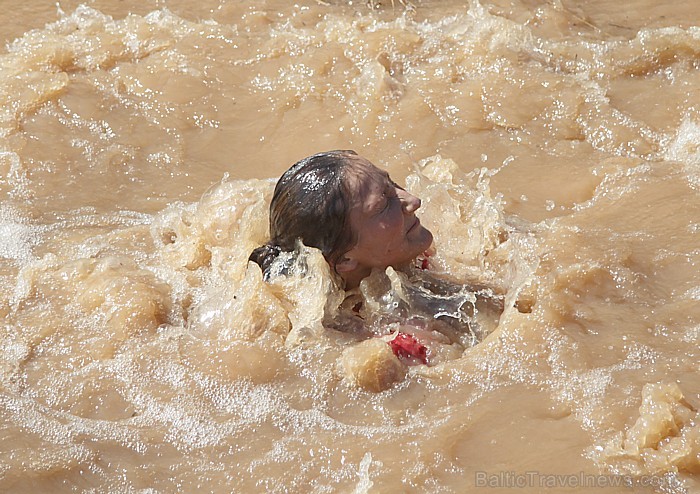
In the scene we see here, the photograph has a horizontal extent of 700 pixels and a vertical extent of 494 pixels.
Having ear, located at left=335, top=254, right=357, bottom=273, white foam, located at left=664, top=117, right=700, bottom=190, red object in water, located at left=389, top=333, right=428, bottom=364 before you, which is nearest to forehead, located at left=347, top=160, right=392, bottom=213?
ear, located at left=335, top=254, right=357, bottom=273

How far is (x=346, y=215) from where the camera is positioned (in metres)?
4.09

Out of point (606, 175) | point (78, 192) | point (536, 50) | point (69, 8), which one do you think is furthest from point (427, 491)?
point (69, 8)

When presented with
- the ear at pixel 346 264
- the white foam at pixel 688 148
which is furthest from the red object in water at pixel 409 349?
the white foam at pixel 688 148

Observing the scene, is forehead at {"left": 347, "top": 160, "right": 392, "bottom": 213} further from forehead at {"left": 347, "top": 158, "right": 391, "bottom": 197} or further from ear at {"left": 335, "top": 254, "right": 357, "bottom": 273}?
ear at {"left": 335, "top": 254, "right": 357, "bottom": 273}

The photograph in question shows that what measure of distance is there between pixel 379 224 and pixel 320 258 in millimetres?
320

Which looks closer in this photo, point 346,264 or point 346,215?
point 346,215

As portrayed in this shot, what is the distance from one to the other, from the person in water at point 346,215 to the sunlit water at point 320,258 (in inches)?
4.7

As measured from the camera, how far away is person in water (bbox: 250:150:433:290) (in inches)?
160

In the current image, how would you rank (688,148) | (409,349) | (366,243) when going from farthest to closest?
(688,148)
(366,243)
(409,349)

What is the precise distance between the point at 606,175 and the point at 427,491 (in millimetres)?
2583

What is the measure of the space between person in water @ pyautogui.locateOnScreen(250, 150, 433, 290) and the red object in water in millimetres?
426

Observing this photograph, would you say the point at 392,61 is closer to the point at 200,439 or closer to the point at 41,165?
the point at 41,165

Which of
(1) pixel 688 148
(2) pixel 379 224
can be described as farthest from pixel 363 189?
(1) pixel 688 148

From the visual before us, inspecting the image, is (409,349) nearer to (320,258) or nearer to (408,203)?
(320,258)
